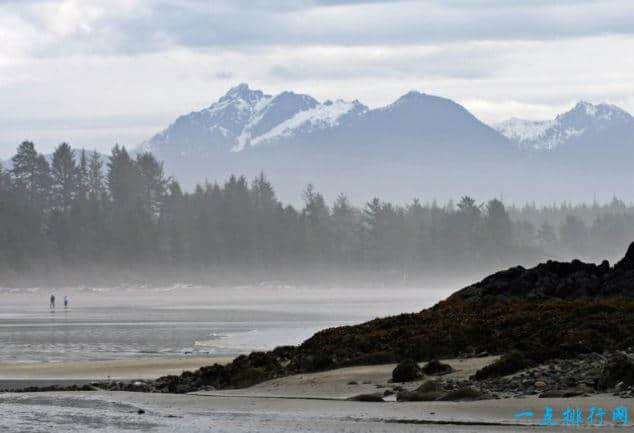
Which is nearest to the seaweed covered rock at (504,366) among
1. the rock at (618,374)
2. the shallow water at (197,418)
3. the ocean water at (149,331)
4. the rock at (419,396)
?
the rock at (419,396)

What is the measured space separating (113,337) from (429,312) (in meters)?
27.2

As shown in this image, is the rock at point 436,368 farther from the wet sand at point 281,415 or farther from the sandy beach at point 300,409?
the wet sand at point 281,415

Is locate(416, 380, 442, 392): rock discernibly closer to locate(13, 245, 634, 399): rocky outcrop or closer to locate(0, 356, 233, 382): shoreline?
locate(13, 245, 634, 399): rocky outcrop

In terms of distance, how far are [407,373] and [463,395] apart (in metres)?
3.62

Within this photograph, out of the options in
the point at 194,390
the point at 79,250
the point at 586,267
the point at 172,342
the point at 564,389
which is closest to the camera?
the point at 564,389

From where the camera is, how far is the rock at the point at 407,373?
110ft

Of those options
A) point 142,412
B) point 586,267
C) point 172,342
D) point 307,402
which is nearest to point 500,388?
point 307,402

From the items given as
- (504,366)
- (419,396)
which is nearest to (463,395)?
(419,396)

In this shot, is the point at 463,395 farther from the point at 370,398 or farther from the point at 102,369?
the point at 102,369

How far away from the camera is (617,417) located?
2581cm

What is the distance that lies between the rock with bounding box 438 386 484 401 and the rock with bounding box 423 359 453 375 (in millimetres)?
3910

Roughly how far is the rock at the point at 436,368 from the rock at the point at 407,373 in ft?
2.11

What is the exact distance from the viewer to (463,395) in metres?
30.1

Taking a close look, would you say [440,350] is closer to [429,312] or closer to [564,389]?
[429,312]
